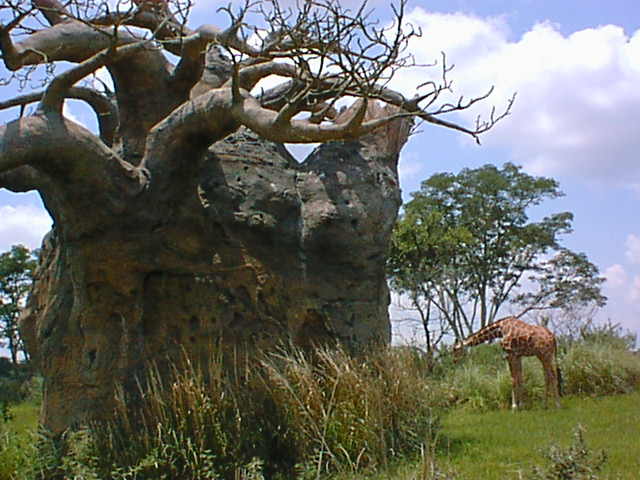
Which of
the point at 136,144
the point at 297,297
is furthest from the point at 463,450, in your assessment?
the point at 136,144

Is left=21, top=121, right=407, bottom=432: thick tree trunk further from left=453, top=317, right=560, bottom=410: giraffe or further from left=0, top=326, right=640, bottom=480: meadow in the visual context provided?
left=453, top=317, right=560, bottom=410: giraffe

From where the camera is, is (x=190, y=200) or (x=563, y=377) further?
(x=563, y=377)

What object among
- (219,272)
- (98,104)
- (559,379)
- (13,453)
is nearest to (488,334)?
(559,379)

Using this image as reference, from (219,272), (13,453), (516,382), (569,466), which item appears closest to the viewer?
(569,466)

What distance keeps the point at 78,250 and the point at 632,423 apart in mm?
5910

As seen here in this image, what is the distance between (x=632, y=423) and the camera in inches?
323

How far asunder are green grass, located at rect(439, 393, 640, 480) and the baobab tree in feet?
4.73

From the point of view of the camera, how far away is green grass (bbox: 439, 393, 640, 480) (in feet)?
19.7

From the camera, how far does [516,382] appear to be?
10.2 m

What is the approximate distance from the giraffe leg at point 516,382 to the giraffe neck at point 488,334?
2.31 ft

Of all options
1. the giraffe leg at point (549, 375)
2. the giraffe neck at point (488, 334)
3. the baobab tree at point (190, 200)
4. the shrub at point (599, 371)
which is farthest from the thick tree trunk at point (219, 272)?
the shrub at point (599, 371)

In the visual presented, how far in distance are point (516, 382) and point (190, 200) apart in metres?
5.60

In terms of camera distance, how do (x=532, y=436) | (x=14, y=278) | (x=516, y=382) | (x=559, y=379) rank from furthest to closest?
1. (x=14, y=278)
2. (x=559, y=379)
3. (x=516, y=382)
4. (x=532, y=436)

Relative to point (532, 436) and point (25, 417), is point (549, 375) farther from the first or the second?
point (25, 417)
